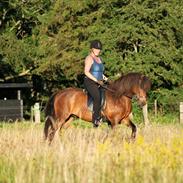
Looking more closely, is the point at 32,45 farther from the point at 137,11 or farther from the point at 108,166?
the point at 108,166

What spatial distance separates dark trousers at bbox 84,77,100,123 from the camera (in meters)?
14.3

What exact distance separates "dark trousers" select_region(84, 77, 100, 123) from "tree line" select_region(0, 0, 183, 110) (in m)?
21.0

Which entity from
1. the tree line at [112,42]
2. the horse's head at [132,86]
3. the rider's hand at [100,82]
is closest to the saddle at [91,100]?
the rider's hand at [100,82]

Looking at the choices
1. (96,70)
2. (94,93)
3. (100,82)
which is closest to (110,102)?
(94,93)

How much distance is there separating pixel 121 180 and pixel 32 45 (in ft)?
127

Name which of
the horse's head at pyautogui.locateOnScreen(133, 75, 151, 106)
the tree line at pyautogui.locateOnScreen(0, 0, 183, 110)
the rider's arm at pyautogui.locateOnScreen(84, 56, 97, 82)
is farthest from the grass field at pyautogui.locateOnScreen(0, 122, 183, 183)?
the tree line at pyautogui.locateOnScreen(0, 0, 183, 110)

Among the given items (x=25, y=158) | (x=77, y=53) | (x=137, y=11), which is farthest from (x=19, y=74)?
(x=25, y=158)

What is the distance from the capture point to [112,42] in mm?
37500

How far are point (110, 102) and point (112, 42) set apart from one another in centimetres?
2287

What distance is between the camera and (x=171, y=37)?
123 feet

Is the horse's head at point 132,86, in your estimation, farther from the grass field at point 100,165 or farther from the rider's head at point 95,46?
the grass field at point 100,165

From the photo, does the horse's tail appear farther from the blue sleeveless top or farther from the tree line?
the tree line

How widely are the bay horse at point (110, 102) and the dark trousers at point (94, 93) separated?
0.78ft

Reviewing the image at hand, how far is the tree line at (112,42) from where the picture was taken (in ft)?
122
